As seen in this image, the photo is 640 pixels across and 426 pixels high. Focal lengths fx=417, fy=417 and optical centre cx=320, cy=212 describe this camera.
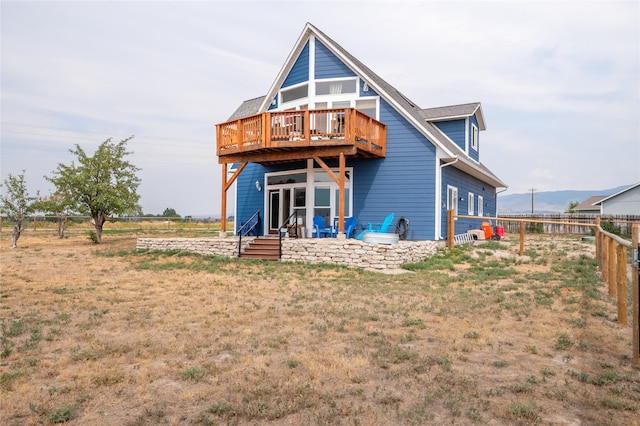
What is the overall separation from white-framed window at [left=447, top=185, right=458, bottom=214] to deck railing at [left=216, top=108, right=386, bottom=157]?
11.2 ft

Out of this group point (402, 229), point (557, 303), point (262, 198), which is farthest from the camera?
point (262, 198)

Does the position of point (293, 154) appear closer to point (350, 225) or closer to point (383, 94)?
point (350, 225)

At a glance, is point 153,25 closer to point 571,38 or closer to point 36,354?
point 571,38

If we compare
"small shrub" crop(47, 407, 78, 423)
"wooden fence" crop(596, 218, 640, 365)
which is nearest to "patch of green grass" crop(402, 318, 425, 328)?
"wooden fence" crop(596, 218, 640, 365)

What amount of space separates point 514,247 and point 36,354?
1631 cm

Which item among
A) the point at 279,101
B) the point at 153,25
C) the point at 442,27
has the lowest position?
the point at 279,101

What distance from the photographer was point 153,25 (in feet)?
61.1

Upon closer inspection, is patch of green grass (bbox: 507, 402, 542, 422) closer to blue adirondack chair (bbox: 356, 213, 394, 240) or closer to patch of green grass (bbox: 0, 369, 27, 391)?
patch of green grass (bbox: 0, 369, 27, 391)

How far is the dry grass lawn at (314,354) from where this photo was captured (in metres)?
3.27

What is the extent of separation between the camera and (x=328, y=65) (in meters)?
16.1

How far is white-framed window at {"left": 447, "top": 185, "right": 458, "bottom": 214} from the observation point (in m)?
16.1

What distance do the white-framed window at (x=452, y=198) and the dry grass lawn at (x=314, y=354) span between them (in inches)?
276

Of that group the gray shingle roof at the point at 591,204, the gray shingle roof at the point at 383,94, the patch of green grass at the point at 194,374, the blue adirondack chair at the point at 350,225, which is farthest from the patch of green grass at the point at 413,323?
the gray shingle roof at the point at 591,204

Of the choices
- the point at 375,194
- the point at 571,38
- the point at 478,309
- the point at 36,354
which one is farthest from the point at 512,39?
the point at 36,354
